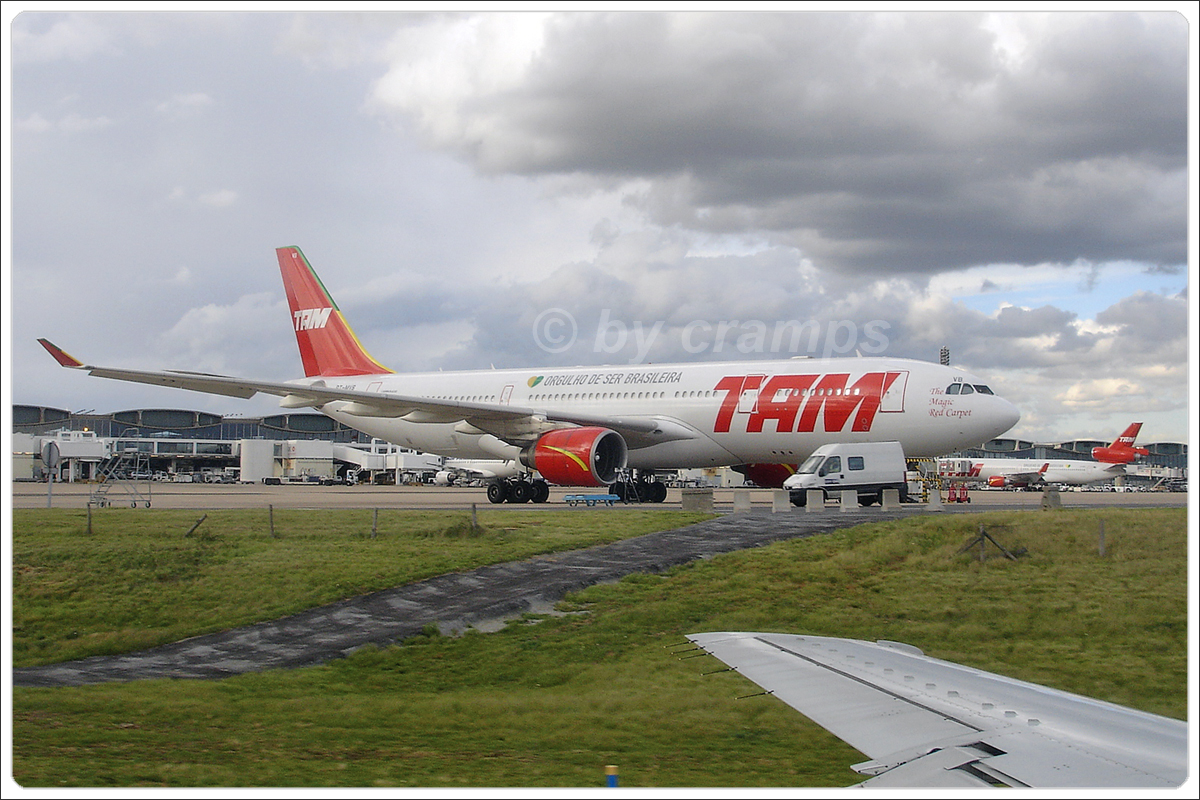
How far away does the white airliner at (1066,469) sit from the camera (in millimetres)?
66500

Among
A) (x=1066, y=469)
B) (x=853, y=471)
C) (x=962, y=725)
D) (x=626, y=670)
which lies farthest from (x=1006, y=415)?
(x=1066, y=469)

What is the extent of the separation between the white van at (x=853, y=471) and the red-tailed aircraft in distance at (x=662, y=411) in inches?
32.7

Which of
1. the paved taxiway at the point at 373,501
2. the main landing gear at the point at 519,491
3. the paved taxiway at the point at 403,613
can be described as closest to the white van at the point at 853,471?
the paved taxiway at the point at 373,501

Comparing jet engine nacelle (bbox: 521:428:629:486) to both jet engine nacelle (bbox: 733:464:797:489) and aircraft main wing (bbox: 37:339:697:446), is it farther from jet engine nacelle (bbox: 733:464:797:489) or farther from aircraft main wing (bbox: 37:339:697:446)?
jet engine nacelle (bbox: 733:464:797:489)

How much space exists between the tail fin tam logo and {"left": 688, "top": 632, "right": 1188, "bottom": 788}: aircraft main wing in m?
35.1

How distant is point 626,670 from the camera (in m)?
10.4

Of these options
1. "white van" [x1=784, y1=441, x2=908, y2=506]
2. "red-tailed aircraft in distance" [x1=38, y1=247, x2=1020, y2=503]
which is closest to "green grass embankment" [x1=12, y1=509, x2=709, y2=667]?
"white van" [x1=784, y1=441, x2=908, y2=506]

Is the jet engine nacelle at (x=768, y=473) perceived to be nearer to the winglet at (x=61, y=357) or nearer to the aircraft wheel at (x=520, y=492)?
the aircraft wheel at (x=520, y=492)

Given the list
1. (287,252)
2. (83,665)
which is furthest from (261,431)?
(83,665)

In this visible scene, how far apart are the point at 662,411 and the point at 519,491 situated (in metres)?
5.56

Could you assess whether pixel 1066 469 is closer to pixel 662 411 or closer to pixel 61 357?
pixel 662 411

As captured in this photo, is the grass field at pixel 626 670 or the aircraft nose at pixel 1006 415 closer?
the grass field at pixel 626 670

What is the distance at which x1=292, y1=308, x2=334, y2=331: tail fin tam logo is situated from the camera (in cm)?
3834

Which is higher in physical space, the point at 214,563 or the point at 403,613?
the point at 214,563
